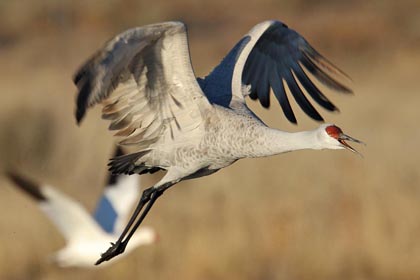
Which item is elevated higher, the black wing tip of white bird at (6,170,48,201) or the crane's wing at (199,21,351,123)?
the crane's wing at (199,21,351,123)

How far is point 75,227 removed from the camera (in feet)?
42.3

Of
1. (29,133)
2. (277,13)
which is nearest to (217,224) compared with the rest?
(29,133)

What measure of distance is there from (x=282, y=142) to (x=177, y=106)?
74 cm

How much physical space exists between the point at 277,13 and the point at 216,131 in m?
20.1

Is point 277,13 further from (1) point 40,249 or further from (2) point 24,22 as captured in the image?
(1) point 40,249

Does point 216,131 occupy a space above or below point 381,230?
above

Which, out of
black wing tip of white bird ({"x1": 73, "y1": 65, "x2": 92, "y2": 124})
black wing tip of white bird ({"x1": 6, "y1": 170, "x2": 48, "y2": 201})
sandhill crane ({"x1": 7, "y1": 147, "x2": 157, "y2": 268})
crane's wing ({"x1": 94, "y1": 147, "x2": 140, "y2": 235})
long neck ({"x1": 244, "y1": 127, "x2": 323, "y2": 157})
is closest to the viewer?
black wing tip of white bird ({"x1": 73, "y1": 65, "x2": 92, "y2": 124})

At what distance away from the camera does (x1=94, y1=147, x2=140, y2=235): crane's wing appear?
1266 cm

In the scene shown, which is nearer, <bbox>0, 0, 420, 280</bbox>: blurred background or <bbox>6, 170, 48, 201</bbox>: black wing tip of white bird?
<bbox>6, 170, 48, 201</bbox>: black wing tip of white bird

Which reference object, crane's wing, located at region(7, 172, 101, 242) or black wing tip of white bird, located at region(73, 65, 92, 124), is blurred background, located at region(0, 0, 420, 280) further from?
black wing tip of white bird, located at region(73, 65, 92, 124)

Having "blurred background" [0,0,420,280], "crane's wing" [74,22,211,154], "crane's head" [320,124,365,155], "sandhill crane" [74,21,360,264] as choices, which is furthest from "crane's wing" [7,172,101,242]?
"crane's head" [320,124,365,155]

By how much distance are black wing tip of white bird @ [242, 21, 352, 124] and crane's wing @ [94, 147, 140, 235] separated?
2374 millimetres

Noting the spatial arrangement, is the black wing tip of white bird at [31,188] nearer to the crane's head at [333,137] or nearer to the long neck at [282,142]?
the long neck at [282,142]

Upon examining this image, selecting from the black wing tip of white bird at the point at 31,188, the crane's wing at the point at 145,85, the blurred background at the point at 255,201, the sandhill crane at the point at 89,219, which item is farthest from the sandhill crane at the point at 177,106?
the blurred background at the point at 255,201
